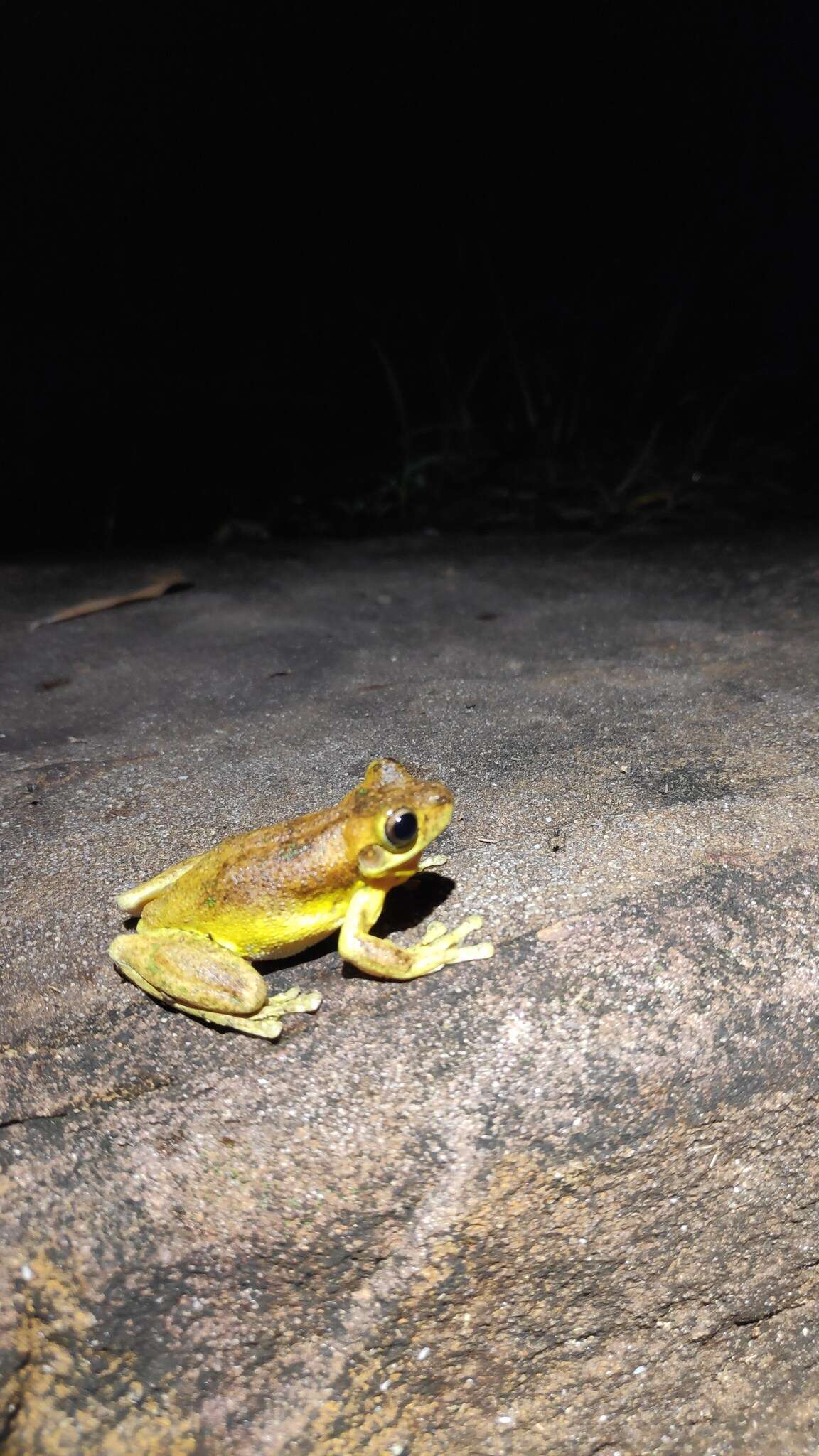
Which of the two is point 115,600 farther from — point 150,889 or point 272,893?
point 272,893

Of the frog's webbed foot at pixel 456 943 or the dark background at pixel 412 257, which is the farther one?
the dark background at pixel 412 257

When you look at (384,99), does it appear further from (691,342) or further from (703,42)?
(691,342)

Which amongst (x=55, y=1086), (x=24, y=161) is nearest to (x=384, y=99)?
(x=24, y=161)

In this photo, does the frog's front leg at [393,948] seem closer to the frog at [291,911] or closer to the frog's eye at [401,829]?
Answer: the frog at [291,911]

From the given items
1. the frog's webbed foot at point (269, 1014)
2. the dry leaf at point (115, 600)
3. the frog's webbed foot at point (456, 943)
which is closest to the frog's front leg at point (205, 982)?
the frog's webbed foot at point (269, 1014)

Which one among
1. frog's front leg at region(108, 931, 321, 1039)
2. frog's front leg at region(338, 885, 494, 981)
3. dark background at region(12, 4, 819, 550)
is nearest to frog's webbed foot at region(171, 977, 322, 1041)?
frog's front leg at region(108, 931, 321, 1039)

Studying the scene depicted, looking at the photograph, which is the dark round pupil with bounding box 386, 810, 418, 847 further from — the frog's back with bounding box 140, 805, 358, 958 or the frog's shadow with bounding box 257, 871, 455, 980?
the frog's shadow with bounding box 257, 871, 455, 980

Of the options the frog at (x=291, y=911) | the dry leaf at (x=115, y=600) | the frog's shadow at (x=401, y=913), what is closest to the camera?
the frog at (x=291, y=911)
